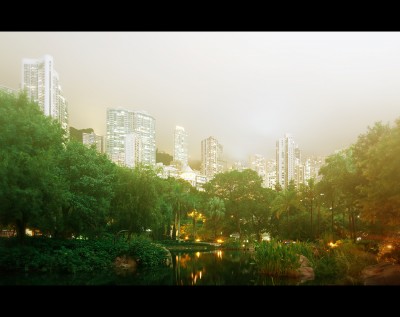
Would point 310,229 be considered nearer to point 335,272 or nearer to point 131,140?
point 335,272

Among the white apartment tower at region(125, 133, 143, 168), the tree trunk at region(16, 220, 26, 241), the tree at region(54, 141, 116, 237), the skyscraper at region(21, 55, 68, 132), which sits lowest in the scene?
the tree trunk at region(16, 220, 26, 241)

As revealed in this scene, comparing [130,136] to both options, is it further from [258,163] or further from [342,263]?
[258,163]

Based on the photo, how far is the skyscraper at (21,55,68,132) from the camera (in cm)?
2120

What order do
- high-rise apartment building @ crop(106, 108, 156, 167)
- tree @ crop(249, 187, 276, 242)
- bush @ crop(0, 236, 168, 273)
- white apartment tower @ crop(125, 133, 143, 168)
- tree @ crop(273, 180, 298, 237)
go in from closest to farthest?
1. bush @ crop(0, 236, 168, 273)
2. tree @ crop(273, 180, 298, 237)
3. tree @ crop(249, 187, 276, 242)
4. high-rise apartment building @ crop(106, 108, 156, 167)
5. white apartment tower @ crop(125, 133, 143, 168)

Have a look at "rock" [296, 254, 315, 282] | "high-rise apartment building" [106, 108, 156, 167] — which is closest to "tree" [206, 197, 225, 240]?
"high-rise apartment building" [106, 108, 156, 167]

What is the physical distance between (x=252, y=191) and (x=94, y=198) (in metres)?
24.9

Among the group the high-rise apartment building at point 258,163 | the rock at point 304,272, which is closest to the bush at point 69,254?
the rock at point 304,272

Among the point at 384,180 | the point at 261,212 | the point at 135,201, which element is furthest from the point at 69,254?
the point at 261,212

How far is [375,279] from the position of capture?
942 cm

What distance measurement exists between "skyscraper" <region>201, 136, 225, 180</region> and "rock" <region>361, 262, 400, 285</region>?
2543 inches

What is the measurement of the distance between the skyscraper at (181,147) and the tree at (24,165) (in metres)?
42.3

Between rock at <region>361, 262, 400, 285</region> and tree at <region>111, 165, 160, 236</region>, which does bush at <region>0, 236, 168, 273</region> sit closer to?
tree at <region>111, 165, 160, 236</region>

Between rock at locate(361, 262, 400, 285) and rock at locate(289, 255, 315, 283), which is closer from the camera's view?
rock at locate(361, 262, 400, 285)
